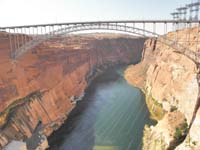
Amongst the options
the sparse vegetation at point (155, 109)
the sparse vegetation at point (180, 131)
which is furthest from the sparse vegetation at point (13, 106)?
the sparse vegetation at point (180, 131)

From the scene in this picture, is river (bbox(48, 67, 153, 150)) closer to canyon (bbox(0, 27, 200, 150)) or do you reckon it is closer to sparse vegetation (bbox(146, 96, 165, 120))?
sparse vegetation (bbox(146, 96, 165, 120))

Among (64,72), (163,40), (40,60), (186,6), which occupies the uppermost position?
(186,6)

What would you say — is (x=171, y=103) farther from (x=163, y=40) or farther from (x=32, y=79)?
(x=32, y=79)

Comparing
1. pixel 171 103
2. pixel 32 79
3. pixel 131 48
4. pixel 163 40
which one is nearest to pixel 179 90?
pixel 171 103

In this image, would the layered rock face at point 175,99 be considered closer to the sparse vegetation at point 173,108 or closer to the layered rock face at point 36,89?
the sparse vegetation at point 173,108

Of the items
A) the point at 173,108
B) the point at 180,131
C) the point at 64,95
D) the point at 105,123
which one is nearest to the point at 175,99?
the point at 173,108

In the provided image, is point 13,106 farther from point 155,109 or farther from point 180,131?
point 155,109

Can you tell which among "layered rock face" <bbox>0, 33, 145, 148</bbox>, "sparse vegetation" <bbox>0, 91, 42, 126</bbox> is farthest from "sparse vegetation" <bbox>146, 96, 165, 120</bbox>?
"sparse vegetation" <bbox>0, 91, 42, 126</bbox>
